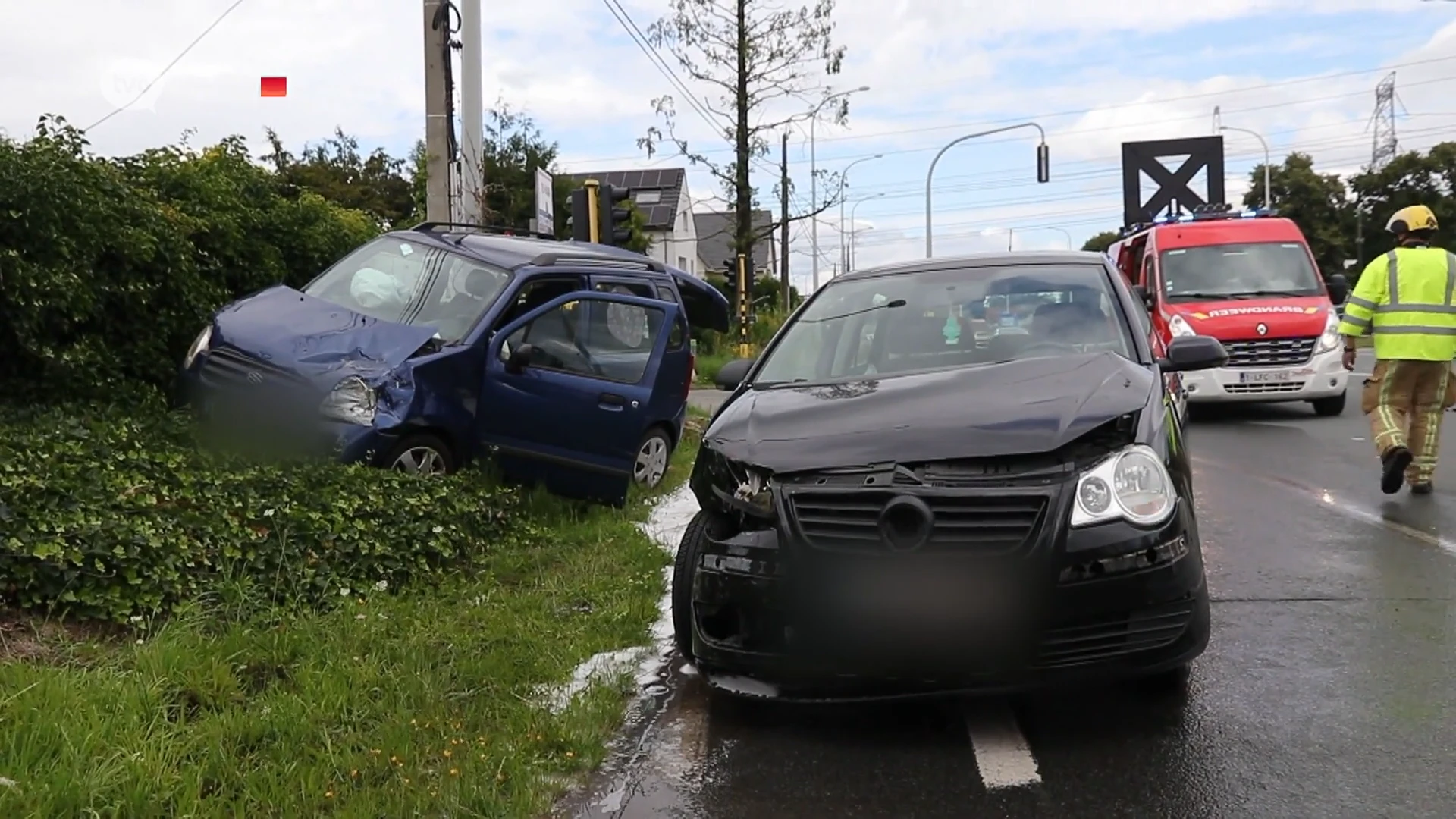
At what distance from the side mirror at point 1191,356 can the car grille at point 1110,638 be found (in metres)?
1.66

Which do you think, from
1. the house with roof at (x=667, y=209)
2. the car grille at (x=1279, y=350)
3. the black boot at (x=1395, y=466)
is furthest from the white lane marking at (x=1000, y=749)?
the house with roof at (x=667, y=209)

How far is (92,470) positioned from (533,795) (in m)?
3.18

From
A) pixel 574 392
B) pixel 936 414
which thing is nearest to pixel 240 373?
pixel 574 392

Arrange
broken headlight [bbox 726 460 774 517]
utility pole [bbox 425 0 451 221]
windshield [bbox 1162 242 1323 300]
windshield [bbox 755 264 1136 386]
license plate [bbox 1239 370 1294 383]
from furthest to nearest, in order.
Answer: windshield [bbox 1162 242 1323 300] → license plate [bbox 1239 370 1294 383] → utility pole [bbox 425 0 451 221] → windshield [bbox 755 264 1136 386] → broken headlight [bbox 726 460 774 517]

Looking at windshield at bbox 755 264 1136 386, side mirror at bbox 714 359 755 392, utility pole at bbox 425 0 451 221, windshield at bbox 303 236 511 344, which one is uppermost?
utility pole at bbox 425 0 451 221

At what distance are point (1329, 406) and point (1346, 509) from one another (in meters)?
6.60

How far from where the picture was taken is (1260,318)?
13602 mm

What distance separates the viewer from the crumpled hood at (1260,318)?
13.5 meters

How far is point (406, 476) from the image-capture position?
6.66 meters

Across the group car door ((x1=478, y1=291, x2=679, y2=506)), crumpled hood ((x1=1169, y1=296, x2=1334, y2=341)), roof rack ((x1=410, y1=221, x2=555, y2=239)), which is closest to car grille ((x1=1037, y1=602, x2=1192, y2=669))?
car door ((x1=478, y1=291, x2=679, y2=506))

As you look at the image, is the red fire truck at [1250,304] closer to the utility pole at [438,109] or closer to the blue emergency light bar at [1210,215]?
the blue emergency light bar at [1210,215]

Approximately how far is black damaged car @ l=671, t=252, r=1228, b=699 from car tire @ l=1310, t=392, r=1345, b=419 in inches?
410

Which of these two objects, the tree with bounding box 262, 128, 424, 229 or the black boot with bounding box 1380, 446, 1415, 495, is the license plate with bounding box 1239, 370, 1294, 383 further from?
the tree with bounding box 262, 128, 424, 229

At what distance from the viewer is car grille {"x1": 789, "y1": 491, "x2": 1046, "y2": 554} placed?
3762 mm
